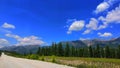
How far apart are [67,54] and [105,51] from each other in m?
25.7

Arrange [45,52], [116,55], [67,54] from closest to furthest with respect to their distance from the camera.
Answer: [116,55] < [67,54] < [45,52]

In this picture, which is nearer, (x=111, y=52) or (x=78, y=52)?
(x=111, y=52)

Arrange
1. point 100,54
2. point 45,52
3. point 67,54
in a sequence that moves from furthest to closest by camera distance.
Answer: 1. point 45,52
2. point 67,54
3. point 100,54

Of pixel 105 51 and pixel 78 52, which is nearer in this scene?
pixel 105 51

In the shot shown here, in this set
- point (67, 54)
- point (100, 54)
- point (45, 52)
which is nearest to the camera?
point (100, 54)

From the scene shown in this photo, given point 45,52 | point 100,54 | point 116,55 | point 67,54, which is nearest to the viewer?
point 116,55

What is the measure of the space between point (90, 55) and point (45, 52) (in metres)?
32.4

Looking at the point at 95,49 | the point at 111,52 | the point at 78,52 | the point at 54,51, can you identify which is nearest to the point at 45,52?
the point at 54,51

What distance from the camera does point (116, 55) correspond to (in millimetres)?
128750

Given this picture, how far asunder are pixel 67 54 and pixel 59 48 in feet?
20.9

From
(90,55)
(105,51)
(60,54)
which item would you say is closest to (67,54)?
(60,54)

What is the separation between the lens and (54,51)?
6014 inches

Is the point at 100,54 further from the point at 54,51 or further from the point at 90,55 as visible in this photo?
the point at 54,51

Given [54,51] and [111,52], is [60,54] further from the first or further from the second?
[111,52]
